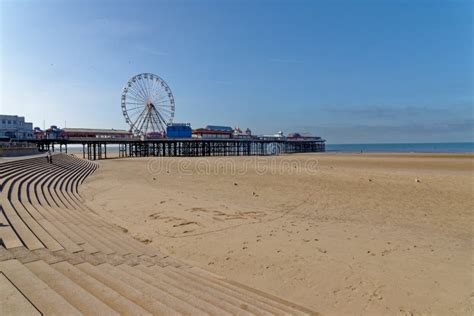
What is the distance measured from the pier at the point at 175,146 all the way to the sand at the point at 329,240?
1316 inches

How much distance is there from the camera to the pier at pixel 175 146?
42906mm

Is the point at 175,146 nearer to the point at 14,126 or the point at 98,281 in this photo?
the point at 14,126

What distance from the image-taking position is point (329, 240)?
553cm

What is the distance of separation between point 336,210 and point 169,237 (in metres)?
5.30

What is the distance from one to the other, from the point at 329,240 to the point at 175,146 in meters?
50.1

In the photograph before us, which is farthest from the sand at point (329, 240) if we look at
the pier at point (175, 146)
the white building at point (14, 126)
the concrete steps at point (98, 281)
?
the white building at point (14, 126)

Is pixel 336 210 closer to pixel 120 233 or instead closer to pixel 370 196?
pixel 370 196

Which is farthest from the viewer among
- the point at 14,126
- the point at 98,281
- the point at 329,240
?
the point at 14,126

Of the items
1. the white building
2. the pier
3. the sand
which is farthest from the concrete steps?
the white building

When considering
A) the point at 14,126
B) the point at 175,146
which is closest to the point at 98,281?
the point at 175,146

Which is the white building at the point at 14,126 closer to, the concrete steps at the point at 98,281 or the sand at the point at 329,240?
the sand at the point at 329,240

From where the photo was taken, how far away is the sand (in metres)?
3.58

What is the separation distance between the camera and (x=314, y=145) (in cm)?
8262

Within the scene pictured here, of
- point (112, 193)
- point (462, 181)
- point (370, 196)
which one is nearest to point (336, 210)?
point (370, 196)
